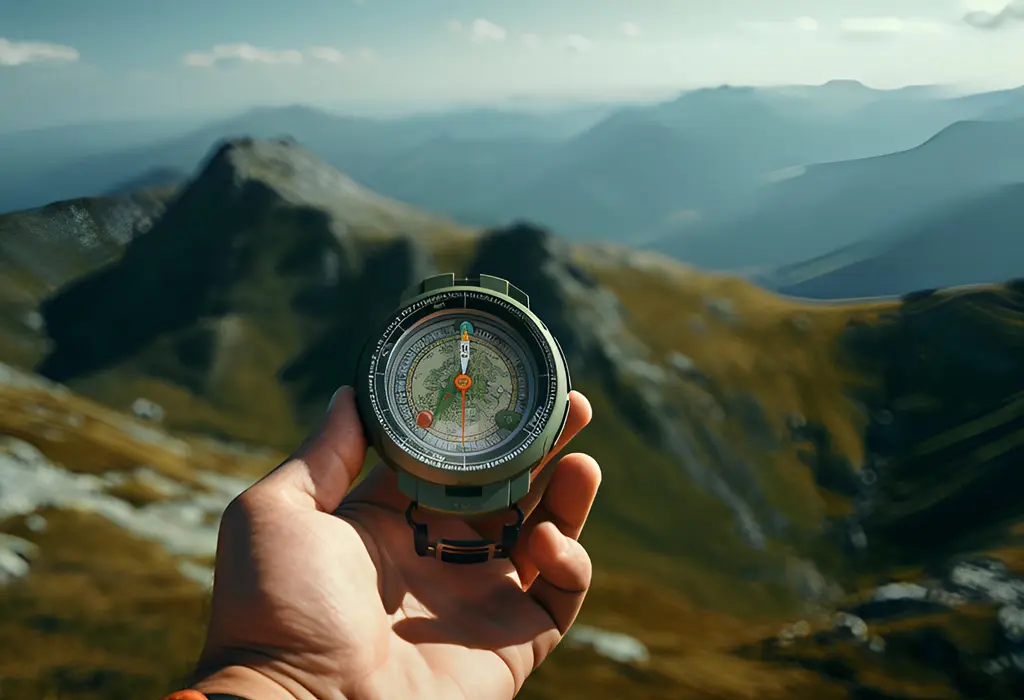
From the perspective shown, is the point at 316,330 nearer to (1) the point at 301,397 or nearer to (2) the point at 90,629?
(1) the point at 301,397

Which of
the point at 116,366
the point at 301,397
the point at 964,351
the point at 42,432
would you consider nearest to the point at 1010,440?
the point at 964,351

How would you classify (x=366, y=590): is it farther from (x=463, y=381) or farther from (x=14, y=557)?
(x=14, y=557)

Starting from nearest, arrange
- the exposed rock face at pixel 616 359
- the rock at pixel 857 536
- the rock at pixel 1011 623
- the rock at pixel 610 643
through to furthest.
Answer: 1. the rock at pixel 610 643
2. the rock at pixel 1011 623
3. the rock at pixel 857 536
4. the exposed rock face at pixel 616 359

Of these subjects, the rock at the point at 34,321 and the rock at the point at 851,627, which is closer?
the rock at the point at 851,627

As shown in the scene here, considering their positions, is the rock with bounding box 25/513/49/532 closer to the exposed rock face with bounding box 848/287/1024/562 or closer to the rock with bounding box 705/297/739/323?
the exposed rock face with bounding box 848/287/1024/562

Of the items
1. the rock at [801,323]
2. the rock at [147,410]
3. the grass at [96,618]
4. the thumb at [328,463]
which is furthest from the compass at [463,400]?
the rock at [801,323]

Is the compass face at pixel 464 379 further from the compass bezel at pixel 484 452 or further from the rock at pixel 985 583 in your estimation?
the rock at pixel 985 583
